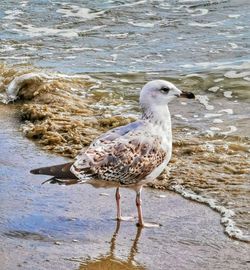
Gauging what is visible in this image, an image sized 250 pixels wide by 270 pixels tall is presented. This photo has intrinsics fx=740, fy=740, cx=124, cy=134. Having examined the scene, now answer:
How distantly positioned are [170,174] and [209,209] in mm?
951

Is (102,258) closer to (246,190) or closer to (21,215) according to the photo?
(21,215)

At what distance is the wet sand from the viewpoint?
513 centimetres

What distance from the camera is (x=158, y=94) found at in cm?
601

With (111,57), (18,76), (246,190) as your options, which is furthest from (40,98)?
(246,190)

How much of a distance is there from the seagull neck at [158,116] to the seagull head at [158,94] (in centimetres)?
5

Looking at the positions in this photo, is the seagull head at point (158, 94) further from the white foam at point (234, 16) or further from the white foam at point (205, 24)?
the white foam at point (234, 16)

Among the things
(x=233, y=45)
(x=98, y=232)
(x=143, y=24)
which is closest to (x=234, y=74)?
(x=233, y=45)

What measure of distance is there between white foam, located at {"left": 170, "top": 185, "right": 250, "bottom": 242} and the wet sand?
0.06 metres

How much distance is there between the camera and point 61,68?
12.0 metres

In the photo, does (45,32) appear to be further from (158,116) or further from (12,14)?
(158,116)

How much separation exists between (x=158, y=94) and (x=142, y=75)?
223 inches

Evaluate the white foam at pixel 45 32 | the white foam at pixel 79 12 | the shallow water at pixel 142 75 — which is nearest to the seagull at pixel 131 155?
the shallow water at pixel 142 75

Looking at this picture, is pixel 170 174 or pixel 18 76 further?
pixel 18 76

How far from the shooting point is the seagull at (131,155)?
18.3 feet
